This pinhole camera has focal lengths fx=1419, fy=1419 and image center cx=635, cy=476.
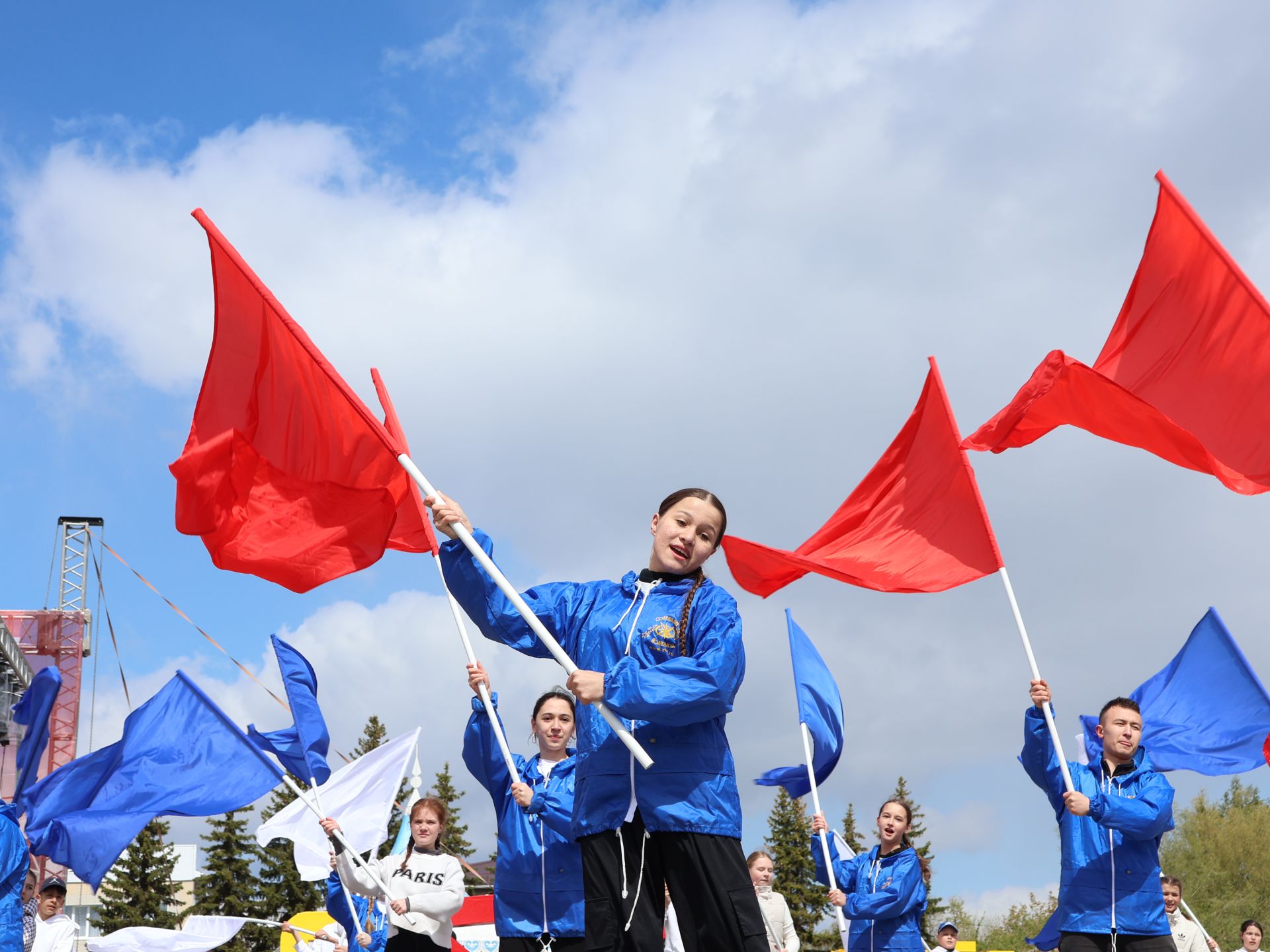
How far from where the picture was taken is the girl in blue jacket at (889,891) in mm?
10578

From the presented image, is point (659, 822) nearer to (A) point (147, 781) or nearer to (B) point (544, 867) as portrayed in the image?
(B) point (544, 867)

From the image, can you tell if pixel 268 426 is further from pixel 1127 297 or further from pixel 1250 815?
pixel 1250 815

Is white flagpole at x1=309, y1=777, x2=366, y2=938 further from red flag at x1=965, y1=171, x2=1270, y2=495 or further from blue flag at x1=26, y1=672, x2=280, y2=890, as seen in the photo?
red flag at x1=965, y1=171, x2=1270, y2=495

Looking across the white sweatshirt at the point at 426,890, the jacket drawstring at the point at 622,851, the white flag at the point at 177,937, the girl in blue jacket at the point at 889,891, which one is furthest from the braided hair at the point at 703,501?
the white flag at the point at 177,937

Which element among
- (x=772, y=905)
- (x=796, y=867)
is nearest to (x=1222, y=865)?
(x=796, y=867)

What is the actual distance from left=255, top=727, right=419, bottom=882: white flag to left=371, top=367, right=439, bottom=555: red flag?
22.8 ft

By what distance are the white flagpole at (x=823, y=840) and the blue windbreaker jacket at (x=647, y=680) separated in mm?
6316

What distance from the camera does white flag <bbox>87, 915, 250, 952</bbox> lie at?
45.5ft

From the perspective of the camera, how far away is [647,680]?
4957 mm

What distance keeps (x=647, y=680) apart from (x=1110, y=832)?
4735 mm

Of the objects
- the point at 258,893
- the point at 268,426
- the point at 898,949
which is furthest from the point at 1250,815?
the point at 268,426

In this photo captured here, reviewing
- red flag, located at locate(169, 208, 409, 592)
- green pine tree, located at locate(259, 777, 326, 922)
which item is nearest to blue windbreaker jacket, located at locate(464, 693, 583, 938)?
red flag, located at locate(169, 208, 409, 592)

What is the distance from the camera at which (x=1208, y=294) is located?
29.6 ft

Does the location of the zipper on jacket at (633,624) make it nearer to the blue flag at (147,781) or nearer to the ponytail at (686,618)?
the ponytail at (686,618)
